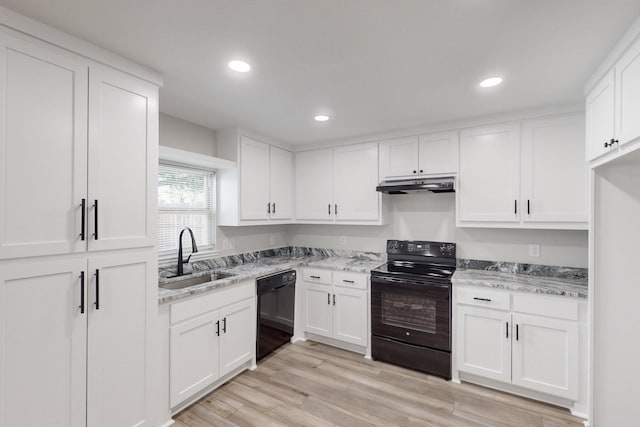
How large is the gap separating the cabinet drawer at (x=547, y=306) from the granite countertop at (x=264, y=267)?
1.31 m

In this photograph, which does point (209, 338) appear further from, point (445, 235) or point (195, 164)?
point (445, 235)

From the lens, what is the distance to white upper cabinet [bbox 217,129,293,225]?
3.13 m

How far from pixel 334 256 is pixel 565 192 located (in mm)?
2494

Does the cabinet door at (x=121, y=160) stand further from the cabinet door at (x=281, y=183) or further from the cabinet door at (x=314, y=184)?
the cabinet door at (x=314, y=184)

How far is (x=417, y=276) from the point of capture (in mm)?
2812

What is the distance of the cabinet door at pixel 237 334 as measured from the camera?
8.26 ft

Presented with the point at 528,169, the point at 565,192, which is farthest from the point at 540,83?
the point at 565,192

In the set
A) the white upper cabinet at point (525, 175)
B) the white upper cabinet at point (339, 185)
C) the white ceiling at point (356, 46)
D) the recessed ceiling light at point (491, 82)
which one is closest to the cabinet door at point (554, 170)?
the white upper cabinet at point (525, 175)

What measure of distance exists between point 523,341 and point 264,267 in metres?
2.39

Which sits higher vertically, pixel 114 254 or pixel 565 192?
pixel 565 192

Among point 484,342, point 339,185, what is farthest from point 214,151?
point 484,342

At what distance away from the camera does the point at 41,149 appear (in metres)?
1.48

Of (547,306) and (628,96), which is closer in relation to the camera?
(628,96)

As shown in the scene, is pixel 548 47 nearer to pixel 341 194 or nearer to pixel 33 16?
pixel 341 194
